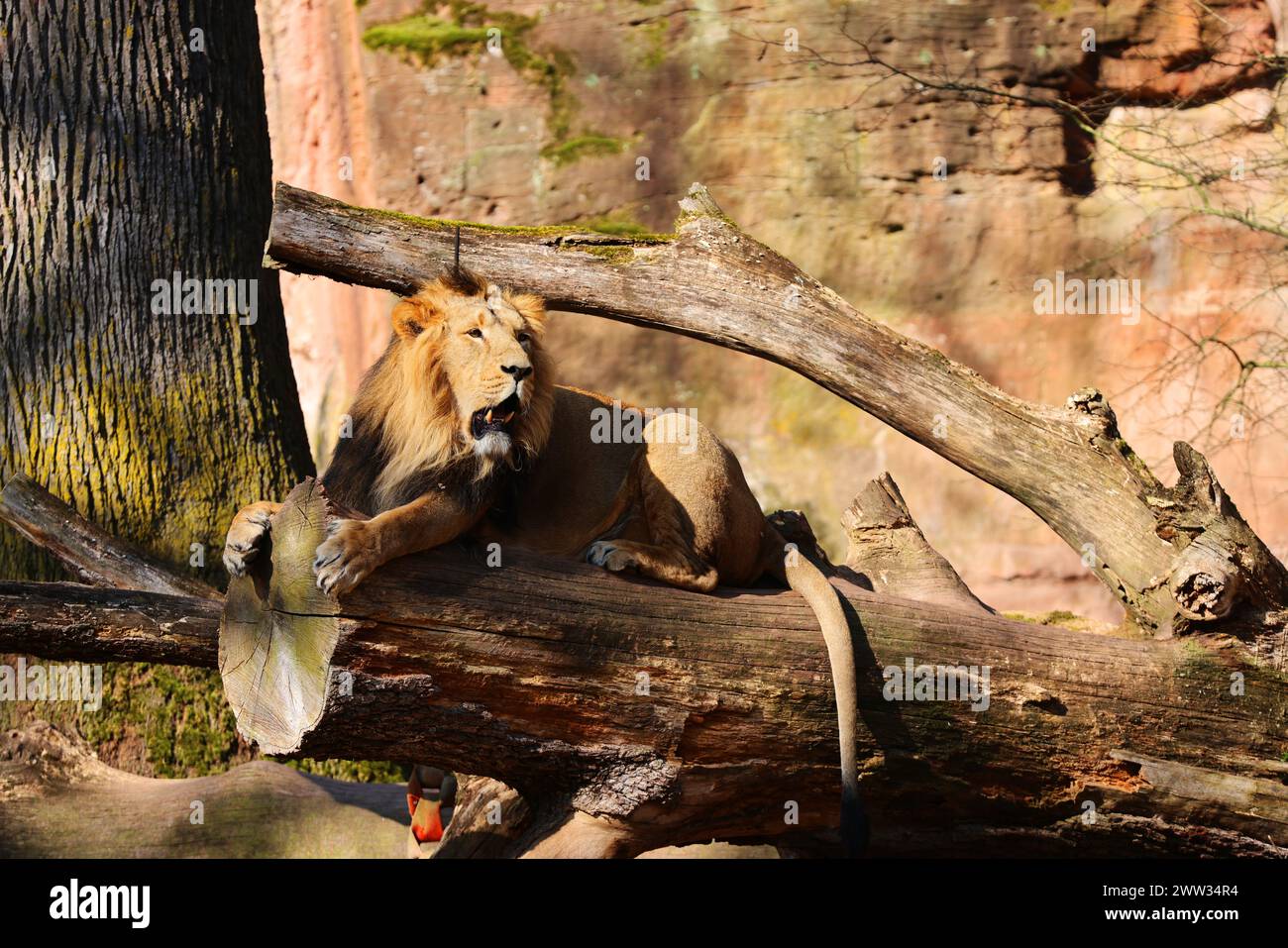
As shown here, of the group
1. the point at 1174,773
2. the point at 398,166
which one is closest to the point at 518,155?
the point at 398,166

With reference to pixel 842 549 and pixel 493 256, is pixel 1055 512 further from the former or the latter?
pixel 842 549

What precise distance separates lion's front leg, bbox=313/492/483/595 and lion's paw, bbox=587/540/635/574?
2.14 feet

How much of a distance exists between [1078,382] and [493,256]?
22.7 ft

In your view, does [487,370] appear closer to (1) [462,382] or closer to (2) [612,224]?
(1) [462,382]

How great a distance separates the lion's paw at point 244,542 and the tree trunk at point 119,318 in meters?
2.06

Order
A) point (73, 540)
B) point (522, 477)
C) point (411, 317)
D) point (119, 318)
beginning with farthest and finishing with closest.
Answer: point (119, 318)
point (73, 540)
point (522, 477)
point (411, 317)

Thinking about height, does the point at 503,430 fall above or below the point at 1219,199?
below

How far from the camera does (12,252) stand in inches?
245

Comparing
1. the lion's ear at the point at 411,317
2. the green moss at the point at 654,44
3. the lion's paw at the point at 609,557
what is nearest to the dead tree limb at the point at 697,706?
the lion's paw at the point at 609,557

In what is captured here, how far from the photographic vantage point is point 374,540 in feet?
13.1

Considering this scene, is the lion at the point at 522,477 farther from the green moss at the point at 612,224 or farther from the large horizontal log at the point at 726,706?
the green moss at the point at 612,224

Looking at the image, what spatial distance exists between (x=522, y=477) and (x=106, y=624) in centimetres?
149

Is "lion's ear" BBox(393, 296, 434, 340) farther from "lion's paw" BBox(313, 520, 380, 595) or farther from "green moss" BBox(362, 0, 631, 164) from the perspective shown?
"green moss" BBox(362, 0, 631, 164)

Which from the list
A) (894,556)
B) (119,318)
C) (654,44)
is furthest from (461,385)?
(654,44)
